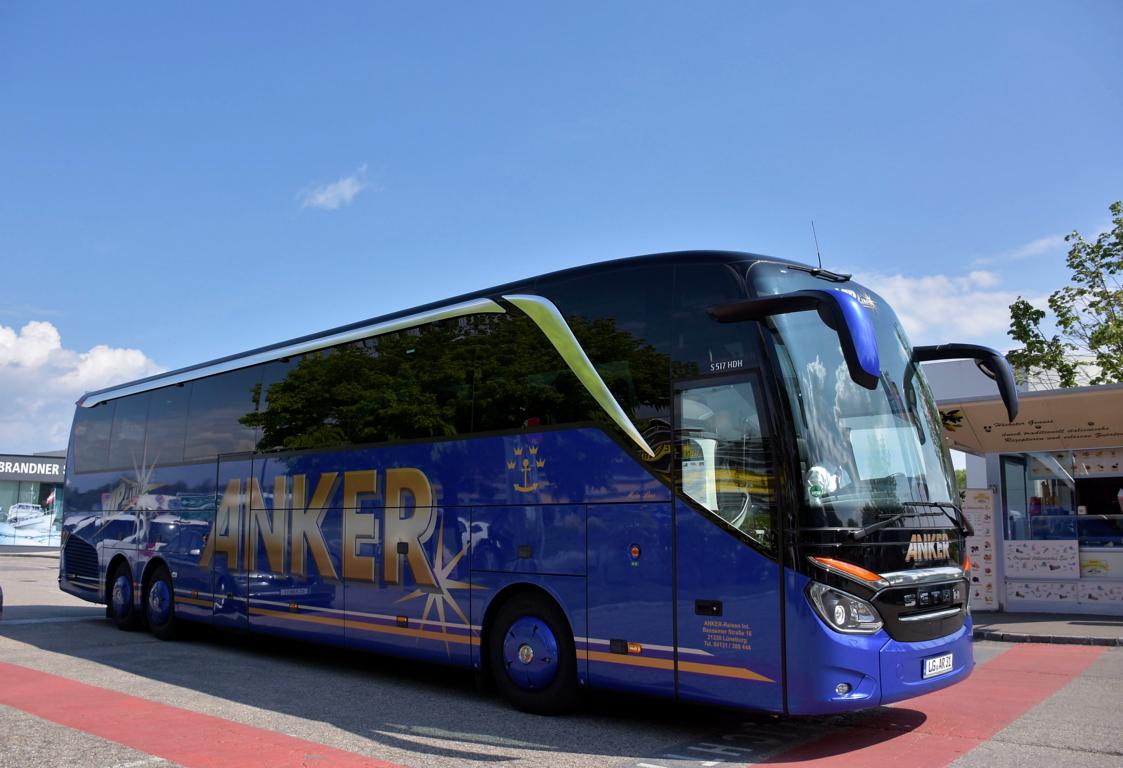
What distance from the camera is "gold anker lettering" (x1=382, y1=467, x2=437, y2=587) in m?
9.58

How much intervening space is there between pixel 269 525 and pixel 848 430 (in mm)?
7760

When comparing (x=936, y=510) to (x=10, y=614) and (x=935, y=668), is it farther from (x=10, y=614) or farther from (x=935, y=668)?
(x=10, y=614)

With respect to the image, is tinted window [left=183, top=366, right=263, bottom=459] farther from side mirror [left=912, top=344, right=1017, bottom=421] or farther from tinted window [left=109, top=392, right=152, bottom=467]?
side mirror [left=912, top=344, right=1017, bottom=421]

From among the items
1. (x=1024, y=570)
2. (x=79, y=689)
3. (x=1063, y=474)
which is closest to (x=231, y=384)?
(x=79, y=689)

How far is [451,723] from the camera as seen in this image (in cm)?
809

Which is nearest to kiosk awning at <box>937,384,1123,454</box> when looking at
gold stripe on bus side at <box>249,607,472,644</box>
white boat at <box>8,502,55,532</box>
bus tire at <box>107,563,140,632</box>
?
gold stripe on bus side at <box>249,607,472,644</box>

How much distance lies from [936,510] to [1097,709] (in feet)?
9.76

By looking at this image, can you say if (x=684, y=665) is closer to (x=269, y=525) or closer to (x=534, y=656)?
(x=534, y=656)

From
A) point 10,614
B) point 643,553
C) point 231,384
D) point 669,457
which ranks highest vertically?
point 231,384

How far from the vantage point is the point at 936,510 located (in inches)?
289

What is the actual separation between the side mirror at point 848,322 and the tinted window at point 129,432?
37.1ft

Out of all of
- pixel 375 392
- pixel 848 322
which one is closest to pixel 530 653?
pixel 375 392

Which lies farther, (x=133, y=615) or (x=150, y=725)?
(x=133, y=615)

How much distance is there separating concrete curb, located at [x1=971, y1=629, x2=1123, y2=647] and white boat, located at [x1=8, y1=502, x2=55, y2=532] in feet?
154
